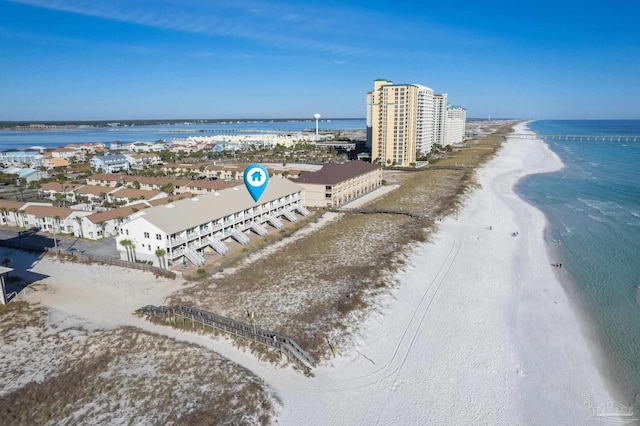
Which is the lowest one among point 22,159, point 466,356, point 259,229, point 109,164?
point 466,356

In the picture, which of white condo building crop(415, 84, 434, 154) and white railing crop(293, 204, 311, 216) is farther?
Result: white condo building crop(415, 84, 434, 154)

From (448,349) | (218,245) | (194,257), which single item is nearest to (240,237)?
(218,245)

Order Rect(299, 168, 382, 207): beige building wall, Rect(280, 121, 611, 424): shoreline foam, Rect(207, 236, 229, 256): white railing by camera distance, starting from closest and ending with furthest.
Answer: Rect(280, 121, 611, 424): shoreline foam < Rect(207, 236, 229, 256): white railing < Rect(299, 168, 382, 207): beige building wall

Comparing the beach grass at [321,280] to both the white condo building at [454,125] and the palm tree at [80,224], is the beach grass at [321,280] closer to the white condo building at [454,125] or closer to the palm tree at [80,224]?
the palm tree at [80,224]

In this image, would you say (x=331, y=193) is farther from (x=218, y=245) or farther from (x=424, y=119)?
(x=424, y=119)

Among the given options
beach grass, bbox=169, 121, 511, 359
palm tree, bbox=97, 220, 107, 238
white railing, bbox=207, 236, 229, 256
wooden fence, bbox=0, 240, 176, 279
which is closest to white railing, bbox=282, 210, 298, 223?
beach grass, bbox=169, 121, 511, 359

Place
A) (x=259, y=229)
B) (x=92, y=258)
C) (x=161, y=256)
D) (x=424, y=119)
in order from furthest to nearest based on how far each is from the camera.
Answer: (x=424, y=119), (x=259, y=229), (x=92, y=258), (x=161, y=256)

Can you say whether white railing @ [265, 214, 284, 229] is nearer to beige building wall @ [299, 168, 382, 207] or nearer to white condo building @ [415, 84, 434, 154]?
beige building wall @ [299, 168, 382, 207]
